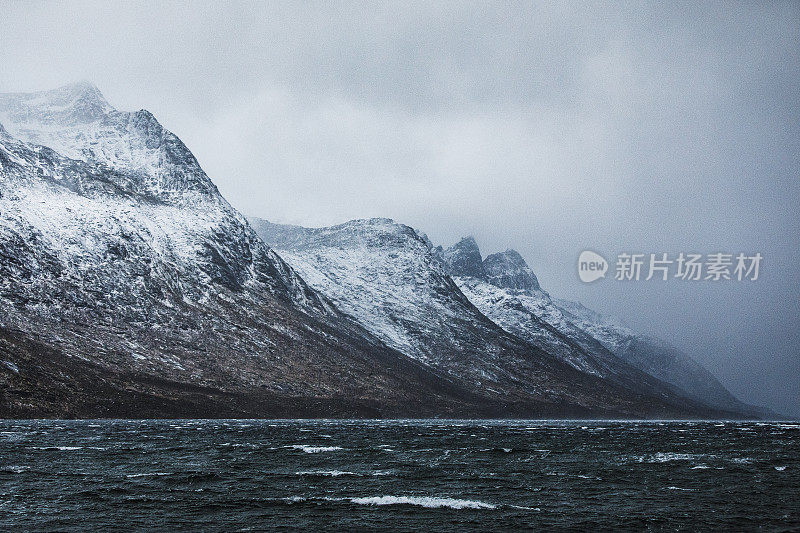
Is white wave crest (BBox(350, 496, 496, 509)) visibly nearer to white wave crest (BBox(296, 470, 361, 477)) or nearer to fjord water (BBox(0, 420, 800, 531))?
fjord water (BBox(0, 420, 800, 531))

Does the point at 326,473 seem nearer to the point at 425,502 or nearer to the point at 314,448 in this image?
the point at 425,502

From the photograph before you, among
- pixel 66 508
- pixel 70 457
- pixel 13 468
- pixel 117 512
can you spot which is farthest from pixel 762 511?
pixel 70 457

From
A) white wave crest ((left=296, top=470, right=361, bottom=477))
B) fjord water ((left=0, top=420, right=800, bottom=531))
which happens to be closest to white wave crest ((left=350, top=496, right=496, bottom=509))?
fjord water ((left=0, top=420, right=800, bottom=531))

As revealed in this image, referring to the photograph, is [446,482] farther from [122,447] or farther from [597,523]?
[122,447]

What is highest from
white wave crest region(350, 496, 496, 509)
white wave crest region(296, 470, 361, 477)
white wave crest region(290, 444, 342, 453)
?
white wave crest region(350, 496, 496, 509)

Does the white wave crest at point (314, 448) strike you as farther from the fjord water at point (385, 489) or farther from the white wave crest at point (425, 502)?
the white wave crest at point (425, 502)

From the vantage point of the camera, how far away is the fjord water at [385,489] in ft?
147

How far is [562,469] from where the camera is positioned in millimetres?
78188

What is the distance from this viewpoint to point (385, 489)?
6019 cm

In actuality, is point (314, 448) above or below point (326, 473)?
below

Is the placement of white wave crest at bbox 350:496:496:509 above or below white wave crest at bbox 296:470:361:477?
above

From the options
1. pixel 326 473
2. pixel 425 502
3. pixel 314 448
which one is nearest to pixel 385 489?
pixel 425 502

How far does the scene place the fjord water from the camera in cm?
4488

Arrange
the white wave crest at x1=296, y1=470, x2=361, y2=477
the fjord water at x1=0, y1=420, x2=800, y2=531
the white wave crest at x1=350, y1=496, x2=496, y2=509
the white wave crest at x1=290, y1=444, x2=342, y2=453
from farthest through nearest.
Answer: the white wave crest at x1=290, y1=444, x2=342, y2=453
the white wave crest at x1=296, y1=470, x2=361, y2=477
the white wave crest at x1=350, y1=496, x2=496, y2=509
the fjord water at x1=0, y1=420, x2=800, y2=531
